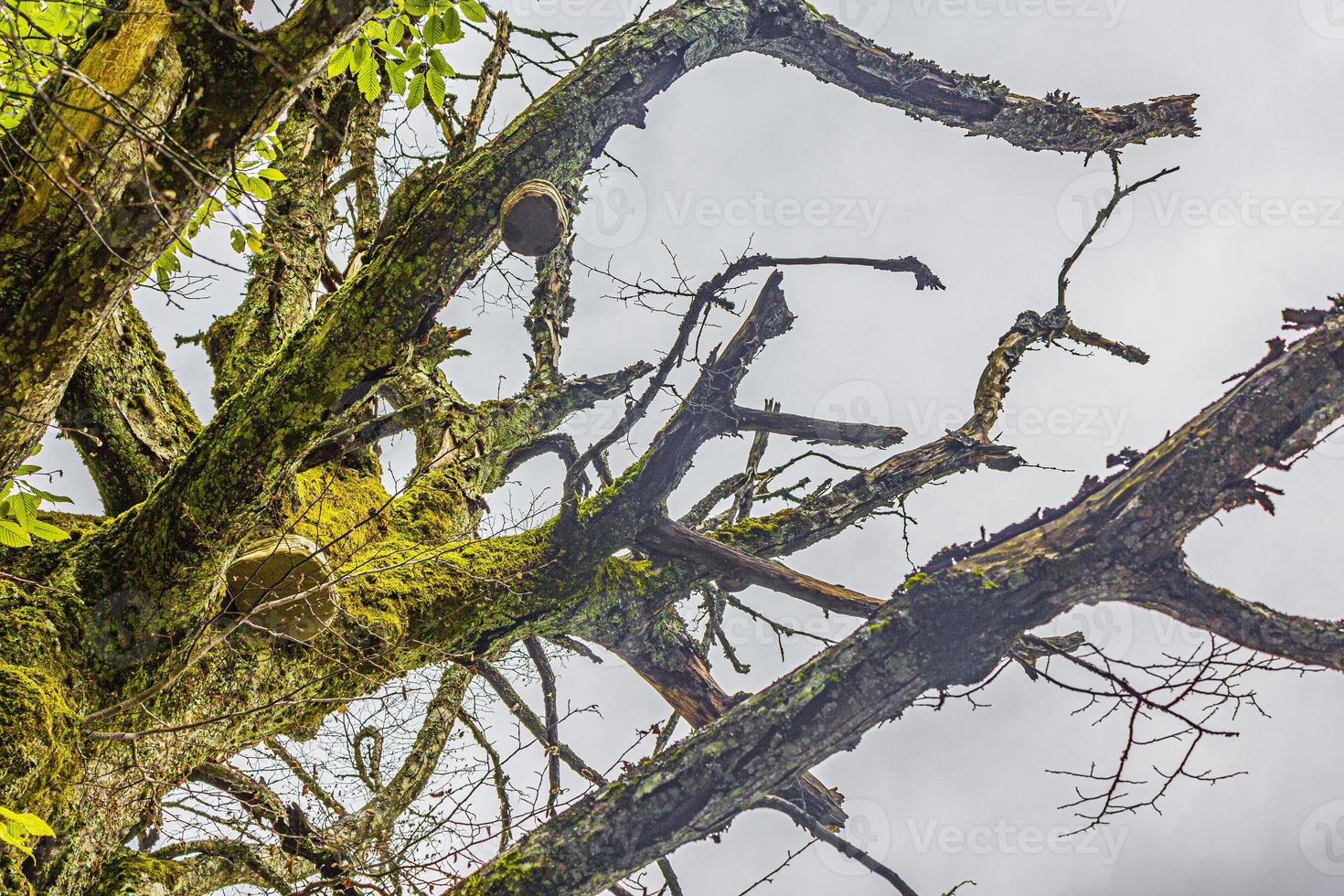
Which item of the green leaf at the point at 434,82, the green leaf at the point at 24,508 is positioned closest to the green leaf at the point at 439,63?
the green leaf at the point at 434,82

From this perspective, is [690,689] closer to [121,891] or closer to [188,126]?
[121,891]

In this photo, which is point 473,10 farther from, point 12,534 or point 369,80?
point 12,534

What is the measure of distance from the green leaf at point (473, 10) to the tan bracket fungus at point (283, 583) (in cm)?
189

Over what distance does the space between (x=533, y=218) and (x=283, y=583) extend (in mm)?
1648

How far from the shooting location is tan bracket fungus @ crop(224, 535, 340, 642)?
286 centimetres

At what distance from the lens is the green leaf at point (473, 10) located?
2.49 meters

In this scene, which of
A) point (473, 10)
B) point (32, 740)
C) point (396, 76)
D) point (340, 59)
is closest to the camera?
point (32, 740)

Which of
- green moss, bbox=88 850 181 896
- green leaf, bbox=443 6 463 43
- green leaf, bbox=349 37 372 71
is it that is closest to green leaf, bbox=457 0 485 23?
green leaf, bbox=443 6 463 43

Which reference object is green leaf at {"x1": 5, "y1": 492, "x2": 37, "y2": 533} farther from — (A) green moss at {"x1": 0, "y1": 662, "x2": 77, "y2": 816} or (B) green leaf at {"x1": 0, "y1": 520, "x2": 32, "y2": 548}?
(A) green moss at {"x1": 0, "y1": 662, "x2": 77, "y2": 816}

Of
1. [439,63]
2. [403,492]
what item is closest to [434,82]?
[439,63]

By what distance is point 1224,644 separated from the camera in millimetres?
2928

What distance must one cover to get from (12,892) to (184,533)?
3.44 feet

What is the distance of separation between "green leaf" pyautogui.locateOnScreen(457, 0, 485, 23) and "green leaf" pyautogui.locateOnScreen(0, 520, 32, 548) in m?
2.02

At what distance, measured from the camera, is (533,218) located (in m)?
2.94
